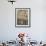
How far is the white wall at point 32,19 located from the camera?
5395 millimetres

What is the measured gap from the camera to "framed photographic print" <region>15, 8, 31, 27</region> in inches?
213

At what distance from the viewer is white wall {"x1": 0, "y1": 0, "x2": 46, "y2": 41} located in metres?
5.39

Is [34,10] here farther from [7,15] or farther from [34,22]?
[7,15]

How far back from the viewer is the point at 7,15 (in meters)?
5.43

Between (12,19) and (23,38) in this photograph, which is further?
(12,19)

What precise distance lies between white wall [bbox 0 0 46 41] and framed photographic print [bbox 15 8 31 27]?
4.7 inches

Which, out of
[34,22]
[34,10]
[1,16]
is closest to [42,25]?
[34,22]

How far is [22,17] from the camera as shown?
17.9 feet

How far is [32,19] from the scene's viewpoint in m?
5.41

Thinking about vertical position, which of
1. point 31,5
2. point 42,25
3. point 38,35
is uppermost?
point 31,5

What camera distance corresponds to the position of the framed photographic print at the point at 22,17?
17.8ft

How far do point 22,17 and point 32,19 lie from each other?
1.33ft

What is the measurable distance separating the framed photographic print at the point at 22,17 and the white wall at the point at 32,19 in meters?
0.12

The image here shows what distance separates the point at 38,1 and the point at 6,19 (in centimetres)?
145
